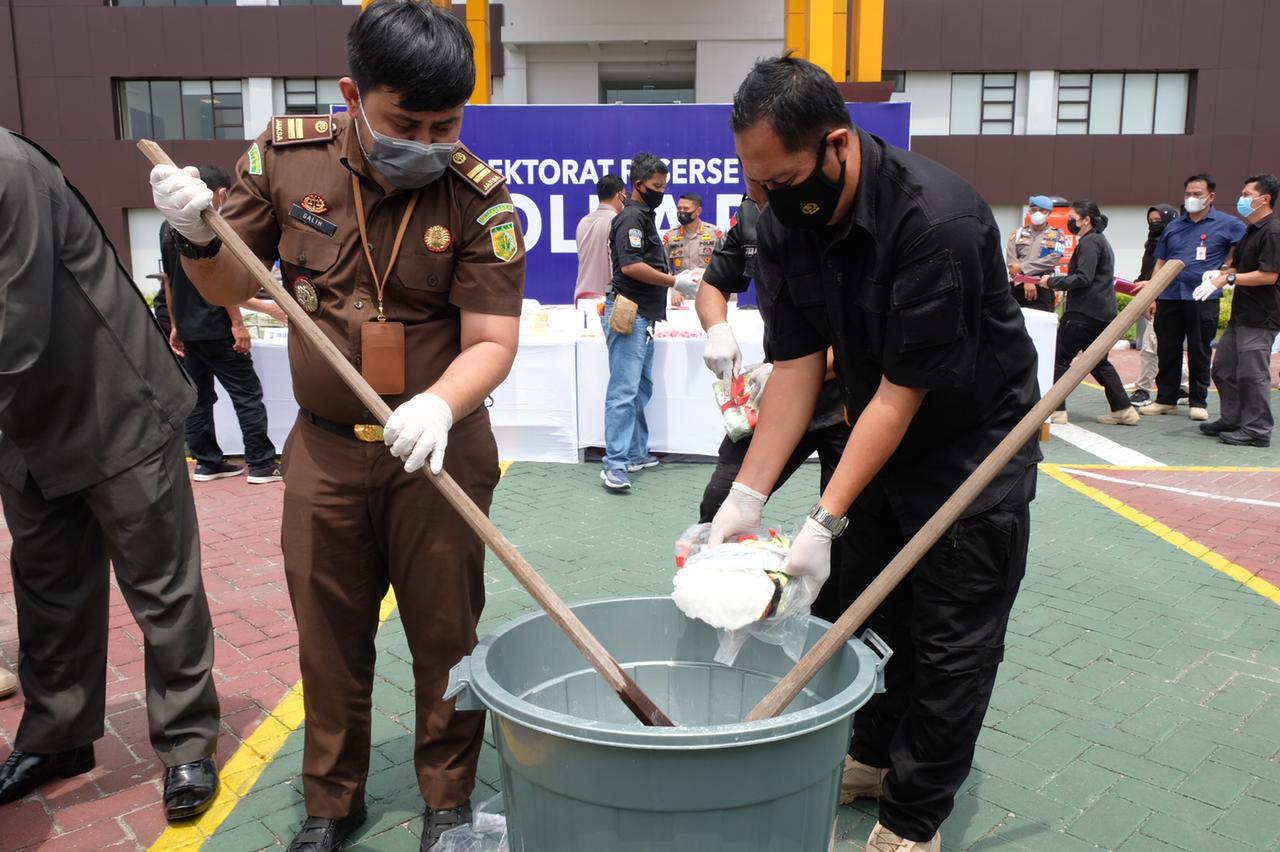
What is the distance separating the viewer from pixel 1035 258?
9.89 m

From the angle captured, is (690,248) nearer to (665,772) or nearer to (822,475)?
(822,475)

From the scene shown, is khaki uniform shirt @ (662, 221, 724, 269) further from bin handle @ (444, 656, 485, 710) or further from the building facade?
the building facade

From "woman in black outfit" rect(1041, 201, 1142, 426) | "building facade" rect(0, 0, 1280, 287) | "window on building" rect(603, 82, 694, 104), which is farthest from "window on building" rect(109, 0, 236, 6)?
"woman in black outfit" rect(1041, 201, 1142, 426)

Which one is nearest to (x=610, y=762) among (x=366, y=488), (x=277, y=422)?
(x=366, y=488)

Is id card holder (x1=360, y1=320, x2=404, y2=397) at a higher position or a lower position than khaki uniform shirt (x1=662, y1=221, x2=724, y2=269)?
lower

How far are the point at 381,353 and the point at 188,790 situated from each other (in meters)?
1.50

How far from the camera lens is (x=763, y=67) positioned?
2135 mm

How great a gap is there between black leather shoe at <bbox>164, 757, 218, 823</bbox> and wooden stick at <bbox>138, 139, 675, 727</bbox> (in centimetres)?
150

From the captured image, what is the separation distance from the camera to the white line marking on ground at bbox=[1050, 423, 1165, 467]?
7641mm

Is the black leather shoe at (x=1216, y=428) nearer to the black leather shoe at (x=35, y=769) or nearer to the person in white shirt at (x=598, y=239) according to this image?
the person in white shirt at (x=598, y=239)

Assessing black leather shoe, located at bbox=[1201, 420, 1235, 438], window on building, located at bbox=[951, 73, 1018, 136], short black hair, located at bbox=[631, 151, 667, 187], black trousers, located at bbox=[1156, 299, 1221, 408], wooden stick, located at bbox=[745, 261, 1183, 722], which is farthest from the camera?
window on building, located at bbox=[951, 73, 1018, 136]

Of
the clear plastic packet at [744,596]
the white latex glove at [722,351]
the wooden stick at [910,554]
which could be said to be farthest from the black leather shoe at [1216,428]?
the clear plastic packet at [744,596]

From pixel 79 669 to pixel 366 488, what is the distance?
4.34 feet

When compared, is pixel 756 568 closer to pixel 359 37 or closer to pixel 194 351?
pixel 359 37
